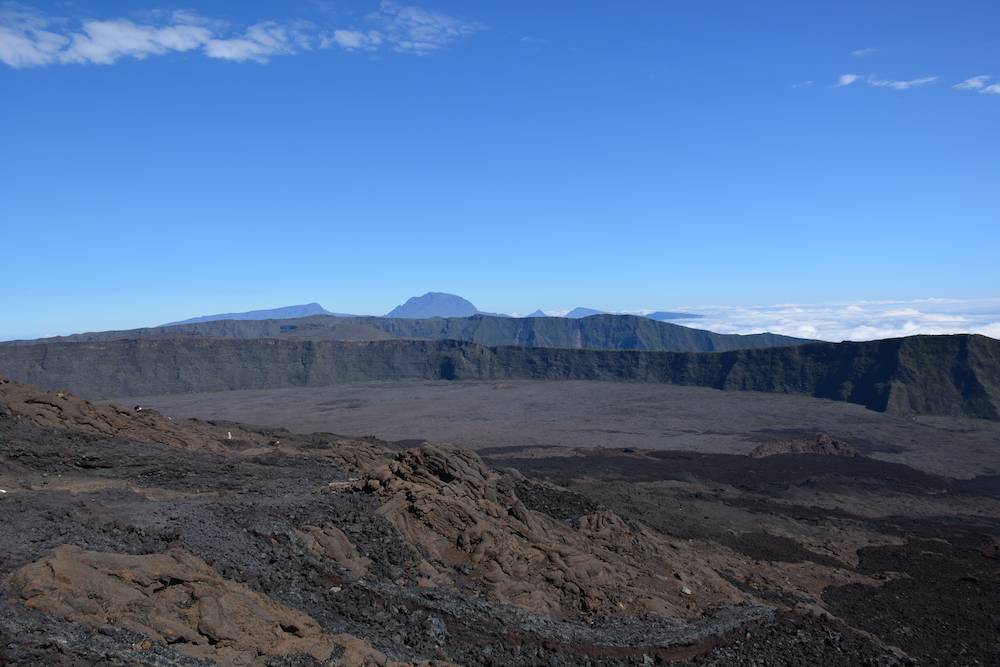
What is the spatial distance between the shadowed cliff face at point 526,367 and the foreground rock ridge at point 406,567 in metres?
A: 41.1

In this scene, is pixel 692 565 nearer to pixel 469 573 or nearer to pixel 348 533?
pixel 469 573

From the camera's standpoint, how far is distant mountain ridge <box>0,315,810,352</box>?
391 ft

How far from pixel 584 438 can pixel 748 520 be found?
80.6 ft

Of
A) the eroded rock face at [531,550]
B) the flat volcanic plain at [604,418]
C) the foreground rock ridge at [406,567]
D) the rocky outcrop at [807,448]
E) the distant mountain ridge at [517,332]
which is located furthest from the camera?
the distant mountain ridge at [517,332]

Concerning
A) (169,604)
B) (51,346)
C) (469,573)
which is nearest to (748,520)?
(469,573)

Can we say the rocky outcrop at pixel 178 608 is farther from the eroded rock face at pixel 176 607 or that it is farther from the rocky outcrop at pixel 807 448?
the rocky outcrop at pixel 807 448

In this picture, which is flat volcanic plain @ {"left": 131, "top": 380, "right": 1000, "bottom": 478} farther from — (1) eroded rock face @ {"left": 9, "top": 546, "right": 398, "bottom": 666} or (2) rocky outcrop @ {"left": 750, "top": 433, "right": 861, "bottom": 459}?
(1) eroded rock face @ {"left": 9, "top": 546, "right": 398, "bottom": 666}

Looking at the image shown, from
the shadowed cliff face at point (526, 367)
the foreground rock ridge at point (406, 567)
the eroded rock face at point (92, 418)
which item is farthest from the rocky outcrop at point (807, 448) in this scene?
the eroded rock face at point (92, 418)

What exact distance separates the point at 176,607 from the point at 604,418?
2059 inches

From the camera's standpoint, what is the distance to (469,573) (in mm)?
13789

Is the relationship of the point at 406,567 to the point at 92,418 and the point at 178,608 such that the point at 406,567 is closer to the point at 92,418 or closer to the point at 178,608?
the point at 178,608

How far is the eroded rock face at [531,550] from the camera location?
1379 cm

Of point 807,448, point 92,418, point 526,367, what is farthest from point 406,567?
point 526,367

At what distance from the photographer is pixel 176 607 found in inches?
350
